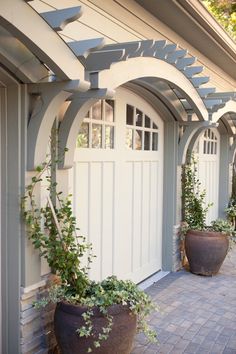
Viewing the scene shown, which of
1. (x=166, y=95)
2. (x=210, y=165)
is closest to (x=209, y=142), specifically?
(x=210, y=165)

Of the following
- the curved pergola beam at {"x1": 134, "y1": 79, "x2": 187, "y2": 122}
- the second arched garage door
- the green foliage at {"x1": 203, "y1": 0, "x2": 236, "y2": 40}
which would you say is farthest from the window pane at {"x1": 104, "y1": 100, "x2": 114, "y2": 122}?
the green foliage at {"x1": 203, "y1": 0, "x2": 236, "y2": 40}

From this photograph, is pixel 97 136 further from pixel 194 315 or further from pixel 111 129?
pixel 194 315

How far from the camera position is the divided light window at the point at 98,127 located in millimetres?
3764

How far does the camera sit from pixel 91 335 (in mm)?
2670

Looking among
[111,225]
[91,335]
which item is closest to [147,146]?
[111,225]

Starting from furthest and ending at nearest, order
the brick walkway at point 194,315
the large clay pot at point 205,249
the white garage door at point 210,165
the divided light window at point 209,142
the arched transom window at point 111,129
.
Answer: the divided light window at point 209,142 → the white garage door at point 210,165 → the large clay pot at point 205,249 → the arched transom window at point 111,129 → the brick walkway at point 194,315

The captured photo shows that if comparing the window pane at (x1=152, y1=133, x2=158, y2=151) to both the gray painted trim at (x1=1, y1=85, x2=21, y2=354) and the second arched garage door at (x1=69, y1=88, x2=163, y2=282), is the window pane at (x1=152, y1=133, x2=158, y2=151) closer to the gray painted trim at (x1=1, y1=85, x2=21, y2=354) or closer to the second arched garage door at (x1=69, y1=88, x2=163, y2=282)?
the second arched garage door at (x1=69, y1=88, x2=163, y2=282)

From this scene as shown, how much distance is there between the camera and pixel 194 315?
4137mm

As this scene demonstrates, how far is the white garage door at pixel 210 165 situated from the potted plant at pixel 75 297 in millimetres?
4277

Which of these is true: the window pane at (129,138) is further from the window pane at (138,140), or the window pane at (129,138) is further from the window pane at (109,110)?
the window pane at (109,110)

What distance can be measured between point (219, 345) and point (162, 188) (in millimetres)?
2463

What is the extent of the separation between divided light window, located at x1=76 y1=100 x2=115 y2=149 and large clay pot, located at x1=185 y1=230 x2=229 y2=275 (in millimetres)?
1974

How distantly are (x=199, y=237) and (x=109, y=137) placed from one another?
2070 millimetres

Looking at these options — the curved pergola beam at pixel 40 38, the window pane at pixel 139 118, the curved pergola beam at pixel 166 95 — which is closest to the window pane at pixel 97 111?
the curved pergola beam at pixel 166 95
